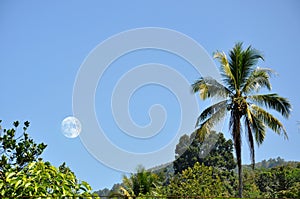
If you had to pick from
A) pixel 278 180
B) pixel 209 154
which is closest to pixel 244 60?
pixel 278 180

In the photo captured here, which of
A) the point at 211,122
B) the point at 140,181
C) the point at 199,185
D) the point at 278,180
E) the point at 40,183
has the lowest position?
the point at 40,183

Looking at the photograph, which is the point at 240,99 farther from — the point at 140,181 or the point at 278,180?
the point at 278,180

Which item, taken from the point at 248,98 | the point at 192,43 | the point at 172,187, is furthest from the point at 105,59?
the point at 172,187

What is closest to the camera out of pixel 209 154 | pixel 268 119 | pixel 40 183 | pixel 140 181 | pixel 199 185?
pixel 40 183

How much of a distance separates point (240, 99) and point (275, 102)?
1.18m

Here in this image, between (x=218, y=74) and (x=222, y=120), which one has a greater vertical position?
(x=218, y=74)

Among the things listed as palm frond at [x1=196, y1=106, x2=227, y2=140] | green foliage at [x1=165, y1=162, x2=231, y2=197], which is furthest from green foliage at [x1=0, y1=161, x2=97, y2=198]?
green foliage at [x1=165, y1=162, x2=231, y2=197]

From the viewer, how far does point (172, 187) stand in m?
22.0

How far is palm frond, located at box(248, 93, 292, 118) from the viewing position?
11.6 metres

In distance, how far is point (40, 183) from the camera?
4133mm

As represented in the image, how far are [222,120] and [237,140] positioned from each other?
0.90 m

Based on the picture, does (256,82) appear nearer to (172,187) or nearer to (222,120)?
(222,120)

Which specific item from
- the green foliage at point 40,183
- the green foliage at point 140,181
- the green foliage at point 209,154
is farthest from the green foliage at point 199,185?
the green foliage at point 40,183

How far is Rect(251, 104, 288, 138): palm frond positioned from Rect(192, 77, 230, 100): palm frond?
1.09 meters
